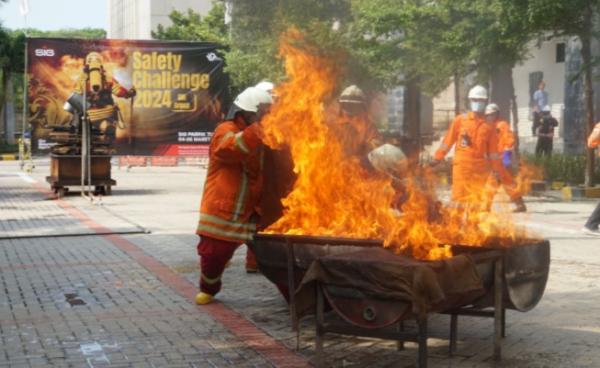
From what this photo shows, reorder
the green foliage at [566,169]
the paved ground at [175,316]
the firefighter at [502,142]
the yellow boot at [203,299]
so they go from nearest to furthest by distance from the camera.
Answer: the paved ground at [175,316] → the yellow boot at [203,299] → the firefighter at [502,142] → the green foliage at [566,169]

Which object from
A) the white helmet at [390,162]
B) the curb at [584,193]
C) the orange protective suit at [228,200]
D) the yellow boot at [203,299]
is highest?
the white helmet at [390,162]

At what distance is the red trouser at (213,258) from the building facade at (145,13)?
71.9m

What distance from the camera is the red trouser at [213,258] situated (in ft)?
25.5

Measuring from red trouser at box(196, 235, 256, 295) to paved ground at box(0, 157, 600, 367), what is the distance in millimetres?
195

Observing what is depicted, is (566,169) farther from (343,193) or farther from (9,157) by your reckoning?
(9,157)

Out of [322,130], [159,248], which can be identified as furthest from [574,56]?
[322,130]

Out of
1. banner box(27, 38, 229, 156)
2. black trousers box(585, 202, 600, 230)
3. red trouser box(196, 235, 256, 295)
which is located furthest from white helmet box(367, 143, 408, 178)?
banner box(27, 38, 229, 156)

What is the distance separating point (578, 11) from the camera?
63.3 feet

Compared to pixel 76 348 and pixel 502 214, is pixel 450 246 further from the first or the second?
pixel 76 348

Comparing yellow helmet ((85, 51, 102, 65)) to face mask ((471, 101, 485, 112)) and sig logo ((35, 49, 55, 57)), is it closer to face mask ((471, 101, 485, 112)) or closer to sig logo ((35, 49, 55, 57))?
sig logo ((35, 49, 55, 57))

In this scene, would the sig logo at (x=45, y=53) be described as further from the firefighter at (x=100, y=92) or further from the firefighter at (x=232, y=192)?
the firefighter at (x=232, y=192)

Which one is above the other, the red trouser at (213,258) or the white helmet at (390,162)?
the white helmet at (390,162)

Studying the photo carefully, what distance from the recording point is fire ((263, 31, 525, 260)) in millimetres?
6289

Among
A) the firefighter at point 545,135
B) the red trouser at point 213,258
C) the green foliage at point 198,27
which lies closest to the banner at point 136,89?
the firefighter at point 545,135
